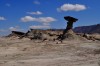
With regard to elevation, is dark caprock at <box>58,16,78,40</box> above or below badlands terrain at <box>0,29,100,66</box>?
above

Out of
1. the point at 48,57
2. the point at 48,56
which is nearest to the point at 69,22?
the point at 48,56

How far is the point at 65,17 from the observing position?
46.9 metres

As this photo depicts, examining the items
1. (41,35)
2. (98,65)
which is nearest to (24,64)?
(98,65)

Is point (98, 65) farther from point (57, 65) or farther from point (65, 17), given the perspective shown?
point (65, 17)

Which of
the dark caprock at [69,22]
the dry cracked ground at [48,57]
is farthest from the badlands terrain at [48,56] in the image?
the dark caprock at [69,22]

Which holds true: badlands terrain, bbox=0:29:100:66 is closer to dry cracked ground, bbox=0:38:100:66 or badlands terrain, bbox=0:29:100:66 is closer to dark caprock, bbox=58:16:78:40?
dry cracked ground, bbox=0:38:100:66

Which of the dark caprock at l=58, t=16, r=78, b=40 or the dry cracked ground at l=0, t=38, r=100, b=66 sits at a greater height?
the dark caprock at l=58, t=16, r=78, b=40

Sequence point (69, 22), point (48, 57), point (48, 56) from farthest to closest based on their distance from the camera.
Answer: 1. point (69, 22)
2. point (48, 56)
3. point (48, 57)

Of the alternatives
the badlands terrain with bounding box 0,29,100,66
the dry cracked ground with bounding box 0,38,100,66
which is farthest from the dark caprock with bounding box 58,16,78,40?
the dry cracked ground with bounding box 0,38,100,66

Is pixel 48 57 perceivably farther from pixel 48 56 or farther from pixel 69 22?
pixel 69 22

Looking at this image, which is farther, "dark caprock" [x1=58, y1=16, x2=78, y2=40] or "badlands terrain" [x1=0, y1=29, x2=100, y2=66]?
"dark caprock" [x1=58, y1=16, x2=78, y2=40]

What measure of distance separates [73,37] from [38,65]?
26.8 metres

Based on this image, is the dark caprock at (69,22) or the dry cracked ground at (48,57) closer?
the dry cracked ground at (48,57)

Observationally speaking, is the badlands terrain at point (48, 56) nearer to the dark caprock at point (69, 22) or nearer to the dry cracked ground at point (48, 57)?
the dry cracked ground at point (48, 57)
